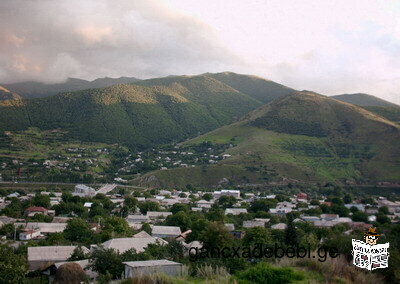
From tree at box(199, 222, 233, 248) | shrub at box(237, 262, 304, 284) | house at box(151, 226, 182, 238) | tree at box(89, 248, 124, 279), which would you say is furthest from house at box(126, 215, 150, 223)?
shrub at box(237, 262, 304, 284)

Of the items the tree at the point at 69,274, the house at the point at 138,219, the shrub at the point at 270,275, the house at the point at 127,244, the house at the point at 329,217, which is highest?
the shrub at the point at 270,275

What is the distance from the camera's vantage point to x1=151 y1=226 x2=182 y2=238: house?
3866 cm

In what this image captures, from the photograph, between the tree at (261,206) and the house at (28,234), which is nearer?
the house at (28,234)

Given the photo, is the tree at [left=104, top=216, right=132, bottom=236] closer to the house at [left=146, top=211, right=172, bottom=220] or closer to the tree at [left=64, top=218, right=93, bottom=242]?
the tree at [left=64, top=218, right=93, bottom=242]

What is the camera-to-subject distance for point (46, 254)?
27.6 metres

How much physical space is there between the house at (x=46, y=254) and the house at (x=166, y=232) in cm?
1091

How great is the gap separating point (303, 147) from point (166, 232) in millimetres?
82054

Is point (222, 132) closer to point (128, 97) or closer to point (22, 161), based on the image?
point (128, 97)

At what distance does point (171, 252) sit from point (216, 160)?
9144cm

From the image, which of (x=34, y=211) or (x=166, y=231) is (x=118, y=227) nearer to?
(x=166, y=231)

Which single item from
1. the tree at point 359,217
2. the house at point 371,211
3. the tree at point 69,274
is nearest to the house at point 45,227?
the tree at point 69,274

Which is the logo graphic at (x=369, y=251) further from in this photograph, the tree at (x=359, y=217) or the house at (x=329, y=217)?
the tree at (x=359, y=217)

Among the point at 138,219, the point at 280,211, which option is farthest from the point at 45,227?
the point at 280,211

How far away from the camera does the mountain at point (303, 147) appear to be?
9700 cm
